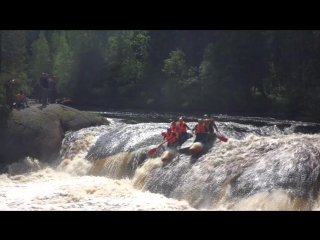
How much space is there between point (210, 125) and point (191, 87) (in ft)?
68.6

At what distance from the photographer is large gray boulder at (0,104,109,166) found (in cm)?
1880

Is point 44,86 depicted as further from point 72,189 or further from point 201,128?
point 201,128

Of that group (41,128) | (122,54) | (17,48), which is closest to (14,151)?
(41,128)

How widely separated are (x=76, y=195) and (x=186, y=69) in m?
25.5

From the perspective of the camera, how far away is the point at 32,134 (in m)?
19.1

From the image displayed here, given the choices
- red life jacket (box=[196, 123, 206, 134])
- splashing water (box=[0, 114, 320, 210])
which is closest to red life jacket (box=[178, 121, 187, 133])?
red life jacket (box=[196, 123, 206, 134])

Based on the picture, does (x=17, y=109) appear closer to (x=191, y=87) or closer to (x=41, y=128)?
(x=41, y=128)

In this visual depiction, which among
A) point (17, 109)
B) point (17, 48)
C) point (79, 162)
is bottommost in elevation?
point (79, 162)

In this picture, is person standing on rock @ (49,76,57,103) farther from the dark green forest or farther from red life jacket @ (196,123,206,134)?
red life jacket @ (196,123,206,134)

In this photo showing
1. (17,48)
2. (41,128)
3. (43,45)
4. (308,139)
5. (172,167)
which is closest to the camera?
(308,139)

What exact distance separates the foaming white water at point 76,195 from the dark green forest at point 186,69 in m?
5.11

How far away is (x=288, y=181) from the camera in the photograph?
10961 mm

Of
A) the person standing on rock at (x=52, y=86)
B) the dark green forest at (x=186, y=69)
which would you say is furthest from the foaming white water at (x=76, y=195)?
the person standing on rock at (x=52, y=86)

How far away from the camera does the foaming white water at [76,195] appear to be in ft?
41.1
